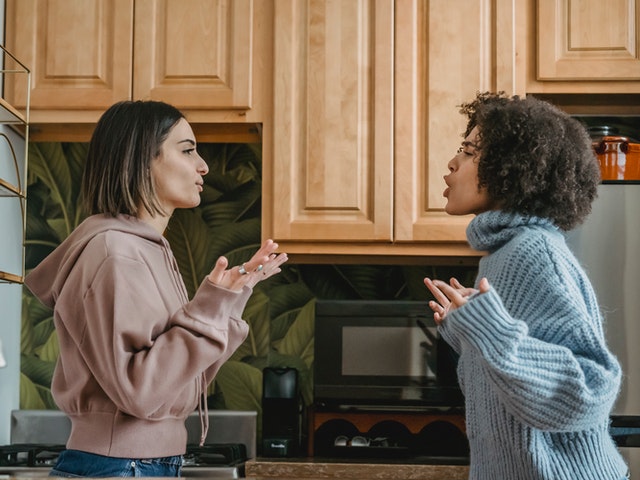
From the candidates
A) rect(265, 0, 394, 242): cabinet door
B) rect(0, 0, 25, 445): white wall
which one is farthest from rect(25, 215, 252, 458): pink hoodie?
rect(0, 0, 25, 445): white wall

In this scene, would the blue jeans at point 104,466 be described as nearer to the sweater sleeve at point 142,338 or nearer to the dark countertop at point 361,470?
the sweater sleeve at point 142,338

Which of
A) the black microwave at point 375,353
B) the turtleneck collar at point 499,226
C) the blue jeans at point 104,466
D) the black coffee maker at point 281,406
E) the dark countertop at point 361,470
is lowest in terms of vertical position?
the dark countertop at point 361,470

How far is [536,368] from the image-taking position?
4.48ft

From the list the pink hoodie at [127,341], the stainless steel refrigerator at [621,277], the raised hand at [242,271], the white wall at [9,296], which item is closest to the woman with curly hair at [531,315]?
the raised hand at [242,271]

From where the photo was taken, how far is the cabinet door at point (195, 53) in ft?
9.27

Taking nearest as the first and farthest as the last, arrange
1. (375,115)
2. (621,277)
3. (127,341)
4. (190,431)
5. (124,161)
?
1. (127,341)
2. (124,161)
3. (621,277)
4. (375,115)
5. (190,431)

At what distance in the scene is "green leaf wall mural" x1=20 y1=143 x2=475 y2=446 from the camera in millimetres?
3072

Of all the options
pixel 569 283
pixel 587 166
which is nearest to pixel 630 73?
pixel 587 166

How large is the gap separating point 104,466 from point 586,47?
190 centimetres

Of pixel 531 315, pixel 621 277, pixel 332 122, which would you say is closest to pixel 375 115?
pixel 332 122

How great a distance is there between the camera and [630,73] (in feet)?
9.08

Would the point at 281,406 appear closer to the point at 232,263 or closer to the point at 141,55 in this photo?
the point at 232,263

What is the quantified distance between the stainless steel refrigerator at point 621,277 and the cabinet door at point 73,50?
138cm

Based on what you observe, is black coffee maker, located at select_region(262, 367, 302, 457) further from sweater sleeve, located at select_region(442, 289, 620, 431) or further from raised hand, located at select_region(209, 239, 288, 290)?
sweater sleeve, located at select_region(442, 289, 620, 431)
